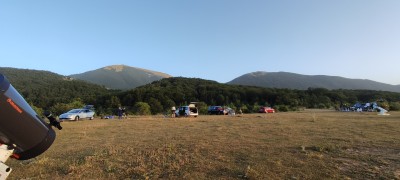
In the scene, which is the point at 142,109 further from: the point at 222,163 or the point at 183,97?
the point at 222,163

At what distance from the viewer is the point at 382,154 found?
9.68 metres

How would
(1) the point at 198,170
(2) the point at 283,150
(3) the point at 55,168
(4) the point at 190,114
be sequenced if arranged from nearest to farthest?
(1) the point at 198,170
(3) the point at 55,168
(2) the point at 283,150
(4) the point at 190,114

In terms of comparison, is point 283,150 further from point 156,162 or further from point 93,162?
point 93,162

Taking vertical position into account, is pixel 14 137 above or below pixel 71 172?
above

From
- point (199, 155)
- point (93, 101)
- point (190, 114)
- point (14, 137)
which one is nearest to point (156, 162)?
point (199, 155)

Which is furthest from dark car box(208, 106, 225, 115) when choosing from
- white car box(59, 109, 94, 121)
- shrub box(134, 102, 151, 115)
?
white car box(59, 109, 94, 121)

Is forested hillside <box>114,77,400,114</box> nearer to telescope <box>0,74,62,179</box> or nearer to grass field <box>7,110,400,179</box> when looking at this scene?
grass field <box>7,110,400,179</box>

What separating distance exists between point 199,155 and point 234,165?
1.56 meters

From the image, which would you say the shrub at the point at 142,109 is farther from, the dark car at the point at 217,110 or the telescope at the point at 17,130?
the telescope at the point at 17,130

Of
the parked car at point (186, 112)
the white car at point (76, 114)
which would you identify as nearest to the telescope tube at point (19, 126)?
the white car at point (76, 114)

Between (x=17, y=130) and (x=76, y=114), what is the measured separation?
33.0m

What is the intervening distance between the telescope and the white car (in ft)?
104

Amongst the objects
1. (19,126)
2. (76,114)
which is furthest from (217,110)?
(19,126)

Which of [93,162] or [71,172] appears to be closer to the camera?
[71,172]
